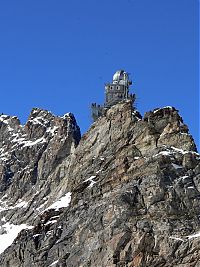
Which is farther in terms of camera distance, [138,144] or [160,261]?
[138,144]

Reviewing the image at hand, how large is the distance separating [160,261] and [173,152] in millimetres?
25418

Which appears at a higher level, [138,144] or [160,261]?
[138,144]

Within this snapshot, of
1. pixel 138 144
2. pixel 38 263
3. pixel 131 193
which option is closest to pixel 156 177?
pixel 131 193

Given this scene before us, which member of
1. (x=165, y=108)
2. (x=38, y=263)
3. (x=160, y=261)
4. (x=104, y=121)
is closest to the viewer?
(x=160, y=261)

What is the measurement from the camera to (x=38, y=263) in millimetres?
144375

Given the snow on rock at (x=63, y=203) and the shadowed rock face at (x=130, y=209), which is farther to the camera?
the snow on rock at (x=63, y=203)

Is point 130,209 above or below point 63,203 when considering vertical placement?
below

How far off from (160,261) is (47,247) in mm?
30110

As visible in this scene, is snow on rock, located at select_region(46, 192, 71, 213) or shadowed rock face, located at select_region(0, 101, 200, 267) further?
snow on rock, located at select_region(46, 192, 71, 213)

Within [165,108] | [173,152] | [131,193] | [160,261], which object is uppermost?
[165,108]

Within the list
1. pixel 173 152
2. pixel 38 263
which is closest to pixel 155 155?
pixel 173 152

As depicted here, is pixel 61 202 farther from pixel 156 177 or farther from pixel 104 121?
pixel 156 177

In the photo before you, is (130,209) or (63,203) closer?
(130,209)

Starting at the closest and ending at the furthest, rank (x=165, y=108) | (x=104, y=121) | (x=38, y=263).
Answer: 1. (x=38, y=263)
2. (x=165, y=108)
3. (x=104, y=121)
